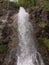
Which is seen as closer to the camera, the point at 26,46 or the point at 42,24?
the point at 26,46

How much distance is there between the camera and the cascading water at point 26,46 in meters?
11.7

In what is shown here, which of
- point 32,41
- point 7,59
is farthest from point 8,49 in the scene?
point 32,41

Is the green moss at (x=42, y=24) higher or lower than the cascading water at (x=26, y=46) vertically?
higher

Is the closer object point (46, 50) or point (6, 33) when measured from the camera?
point (46, 50)

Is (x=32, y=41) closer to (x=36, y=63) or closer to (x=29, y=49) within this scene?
(x=29, y=49)

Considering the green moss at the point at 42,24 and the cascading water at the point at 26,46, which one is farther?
the green moss at the point at 42,24

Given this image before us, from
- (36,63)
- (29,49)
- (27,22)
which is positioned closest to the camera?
(36,63)

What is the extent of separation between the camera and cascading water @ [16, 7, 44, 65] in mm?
11703

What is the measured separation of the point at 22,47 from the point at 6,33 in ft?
4.64

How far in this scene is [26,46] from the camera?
12.5 m

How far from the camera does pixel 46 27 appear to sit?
43.2 ft

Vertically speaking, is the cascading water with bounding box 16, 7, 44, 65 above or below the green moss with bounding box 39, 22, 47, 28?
below

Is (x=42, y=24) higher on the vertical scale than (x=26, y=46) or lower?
higher

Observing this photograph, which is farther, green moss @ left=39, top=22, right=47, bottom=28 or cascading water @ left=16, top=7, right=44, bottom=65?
green moss @ left=39, top=22, right=47, bottom=28
